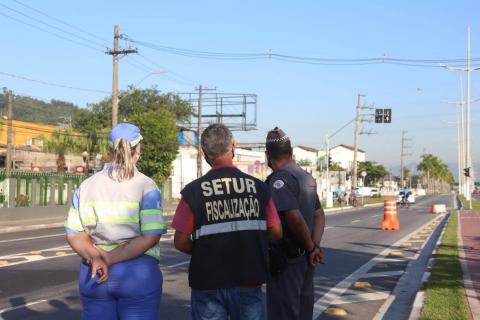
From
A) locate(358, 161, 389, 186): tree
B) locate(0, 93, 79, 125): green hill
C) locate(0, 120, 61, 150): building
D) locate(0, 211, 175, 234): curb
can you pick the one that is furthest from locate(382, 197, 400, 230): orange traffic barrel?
locate(358, 161, 389, 186): tree

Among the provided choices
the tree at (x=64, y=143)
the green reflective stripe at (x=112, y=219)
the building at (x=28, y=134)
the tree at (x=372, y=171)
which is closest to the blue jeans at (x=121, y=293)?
the green reflective stripe at (x=112, y=219)

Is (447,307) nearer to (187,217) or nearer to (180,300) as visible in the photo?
(180,300)

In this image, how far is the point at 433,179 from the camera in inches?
7096

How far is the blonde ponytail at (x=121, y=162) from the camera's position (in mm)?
3439

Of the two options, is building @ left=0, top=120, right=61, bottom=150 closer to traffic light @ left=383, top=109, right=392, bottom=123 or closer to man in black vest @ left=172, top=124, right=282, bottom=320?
traffic light @ left=383, top=109, right=392, bottom=123

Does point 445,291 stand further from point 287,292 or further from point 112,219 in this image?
point 112,219

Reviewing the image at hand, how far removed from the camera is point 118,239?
338cm

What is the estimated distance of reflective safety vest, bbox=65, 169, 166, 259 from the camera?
3379mm

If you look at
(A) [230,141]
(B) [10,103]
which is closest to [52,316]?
(A) [230,141]

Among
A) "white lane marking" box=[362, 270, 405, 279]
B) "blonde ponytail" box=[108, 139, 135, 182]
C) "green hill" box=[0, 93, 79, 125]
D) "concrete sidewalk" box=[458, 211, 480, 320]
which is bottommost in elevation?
"white lane marking" box=[362, 270, 405, 279]

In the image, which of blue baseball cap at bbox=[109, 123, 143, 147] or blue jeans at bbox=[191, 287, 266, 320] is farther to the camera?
blue baseball cap at bbox=[109, 123, 143, 147]

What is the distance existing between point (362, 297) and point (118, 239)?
598 cm

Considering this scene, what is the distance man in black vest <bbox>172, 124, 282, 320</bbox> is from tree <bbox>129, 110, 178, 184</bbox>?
41323 millimetres

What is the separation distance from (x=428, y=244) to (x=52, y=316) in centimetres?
1194
